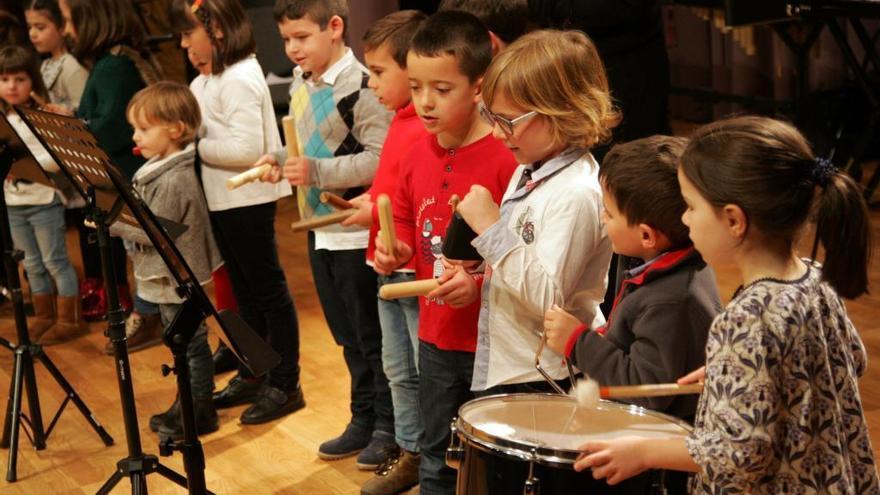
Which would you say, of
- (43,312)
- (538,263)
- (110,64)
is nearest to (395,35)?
(538,263)

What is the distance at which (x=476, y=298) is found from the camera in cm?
232

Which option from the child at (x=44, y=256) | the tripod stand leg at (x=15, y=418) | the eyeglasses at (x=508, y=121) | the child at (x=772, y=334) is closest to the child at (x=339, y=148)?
the eyeglasses at (x=508, y=121)

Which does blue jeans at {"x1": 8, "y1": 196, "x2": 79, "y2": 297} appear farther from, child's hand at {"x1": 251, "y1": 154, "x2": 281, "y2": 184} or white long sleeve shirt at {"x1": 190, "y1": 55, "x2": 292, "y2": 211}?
child's hand at {"x1": 251, "y1": 154, "x2": 281, "y2": 184}

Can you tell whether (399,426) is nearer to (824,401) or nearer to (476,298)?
(476,298)

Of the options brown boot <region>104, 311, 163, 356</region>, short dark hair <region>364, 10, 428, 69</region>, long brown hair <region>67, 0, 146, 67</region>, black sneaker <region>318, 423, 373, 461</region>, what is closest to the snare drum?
short dark hair <region>364, 10, 428, 69</region>

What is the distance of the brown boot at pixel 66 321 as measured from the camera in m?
4.56

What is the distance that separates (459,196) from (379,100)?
610 millimetres

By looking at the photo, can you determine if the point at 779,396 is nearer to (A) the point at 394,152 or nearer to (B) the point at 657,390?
(B) the point at 657,390

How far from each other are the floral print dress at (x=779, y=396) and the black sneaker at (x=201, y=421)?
2192 mm

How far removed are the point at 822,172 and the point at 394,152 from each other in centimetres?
131

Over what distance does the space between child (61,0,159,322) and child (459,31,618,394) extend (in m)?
2.28

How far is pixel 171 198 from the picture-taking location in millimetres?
3459

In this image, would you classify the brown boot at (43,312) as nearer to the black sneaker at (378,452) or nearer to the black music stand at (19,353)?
the black music stand at (19,353)

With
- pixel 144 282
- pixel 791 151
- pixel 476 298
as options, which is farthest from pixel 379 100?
pixel 791 151
